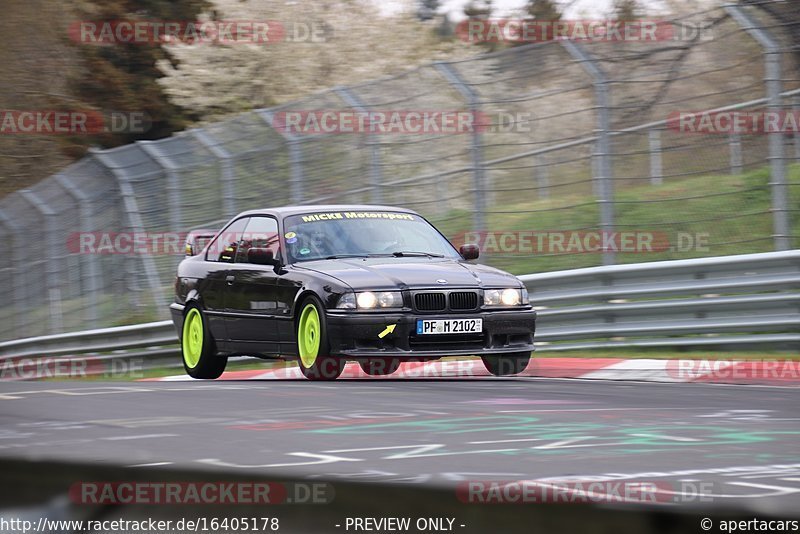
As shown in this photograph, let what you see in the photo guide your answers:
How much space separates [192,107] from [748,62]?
24.4m

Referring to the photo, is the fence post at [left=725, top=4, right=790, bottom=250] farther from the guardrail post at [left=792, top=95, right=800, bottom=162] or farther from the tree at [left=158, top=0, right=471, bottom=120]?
the tree at [left=158, top=0, right=471, bottom=120]

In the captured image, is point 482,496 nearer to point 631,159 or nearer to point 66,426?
point 66,426

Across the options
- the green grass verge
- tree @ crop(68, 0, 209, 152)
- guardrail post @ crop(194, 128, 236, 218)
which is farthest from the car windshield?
tree @ crop(68, 0, 209, 152)

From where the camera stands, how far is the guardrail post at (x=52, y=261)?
64.2 ft

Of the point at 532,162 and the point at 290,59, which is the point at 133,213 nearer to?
the point at 532,162

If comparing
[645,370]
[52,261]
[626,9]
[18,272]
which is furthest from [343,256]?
[18,272]

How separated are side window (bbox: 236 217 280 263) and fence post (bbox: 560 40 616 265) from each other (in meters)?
3.17

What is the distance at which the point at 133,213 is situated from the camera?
1814 centimetres

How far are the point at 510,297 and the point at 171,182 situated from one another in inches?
331

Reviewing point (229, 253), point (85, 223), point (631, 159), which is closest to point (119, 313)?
point (85, 223)

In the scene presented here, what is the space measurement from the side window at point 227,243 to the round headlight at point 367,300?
2.30m

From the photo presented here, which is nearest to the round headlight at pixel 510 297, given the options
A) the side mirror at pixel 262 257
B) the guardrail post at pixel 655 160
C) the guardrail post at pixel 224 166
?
the side mirror at pixel 262 257

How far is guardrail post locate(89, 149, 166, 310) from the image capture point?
58.3 feet

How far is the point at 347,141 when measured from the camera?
15797 mm
